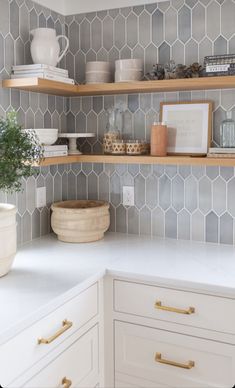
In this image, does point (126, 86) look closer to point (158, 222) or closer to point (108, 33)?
point (108, 33)

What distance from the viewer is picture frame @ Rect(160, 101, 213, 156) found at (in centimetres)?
239

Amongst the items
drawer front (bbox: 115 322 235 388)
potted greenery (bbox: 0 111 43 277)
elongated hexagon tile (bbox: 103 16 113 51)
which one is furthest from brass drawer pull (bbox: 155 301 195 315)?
elongated hexagon tile (bbox: 103 16 113 51)

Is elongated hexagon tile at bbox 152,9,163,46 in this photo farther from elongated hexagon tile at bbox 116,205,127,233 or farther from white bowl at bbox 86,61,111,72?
elongated hexagon tile at bbox 116,205,127,233

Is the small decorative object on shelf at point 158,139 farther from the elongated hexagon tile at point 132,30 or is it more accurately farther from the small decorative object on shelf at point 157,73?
the elongated hexagon tile at point 132,30

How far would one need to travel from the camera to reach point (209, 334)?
5.98 feet

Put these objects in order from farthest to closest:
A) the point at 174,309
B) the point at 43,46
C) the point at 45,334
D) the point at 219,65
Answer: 1. the point at 43,46
2. the point at 219,65
3. the point at 174,309
4. the point at 45,334

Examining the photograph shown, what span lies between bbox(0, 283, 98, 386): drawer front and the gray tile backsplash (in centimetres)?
68

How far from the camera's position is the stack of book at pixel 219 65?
214 centimetres

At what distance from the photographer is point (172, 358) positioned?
1.91 metres

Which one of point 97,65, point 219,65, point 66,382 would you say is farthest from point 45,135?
point 66,382

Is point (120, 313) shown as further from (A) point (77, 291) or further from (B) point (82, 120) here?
(B) point (82, 120)

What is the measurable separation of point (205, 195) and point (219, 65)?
66cm

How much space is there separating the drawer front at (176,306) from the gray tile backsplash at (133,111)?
65 cm

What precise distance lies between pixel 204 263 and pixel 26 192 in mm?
973
